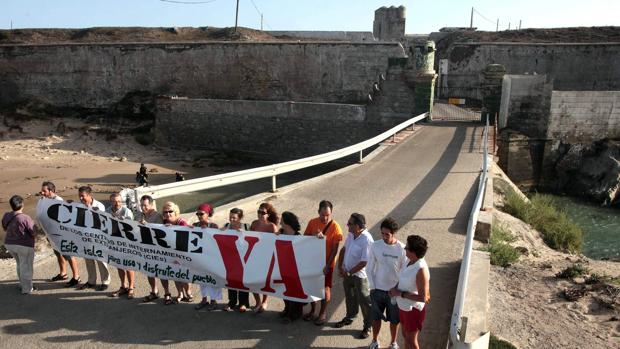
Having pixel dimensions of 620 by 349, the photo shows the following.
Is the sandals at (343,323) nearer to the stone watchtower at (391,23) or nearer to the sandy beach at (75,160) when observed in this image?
the sandy beach at (75,160)

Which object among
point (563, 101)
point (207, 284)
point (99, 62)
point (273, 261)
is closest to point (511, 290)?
point (273, 261)

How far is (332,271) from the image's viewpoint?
17.5 ft

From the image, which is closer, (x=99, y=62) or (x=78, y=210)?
(x=78, y=210)

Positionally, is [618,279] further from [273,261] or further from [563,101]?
[563,101]

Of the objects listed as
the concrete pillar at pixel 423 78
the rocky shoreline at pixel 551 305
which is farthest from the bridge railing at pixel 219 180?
the concrete pillar at pixel 423 78

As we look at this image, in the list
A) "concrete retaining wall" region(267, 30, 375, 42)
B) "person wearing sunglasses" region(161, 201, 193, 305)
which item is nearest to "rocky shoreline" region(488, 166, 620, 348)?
"person wearing sunglasses" region(161, 201, 193, 305)

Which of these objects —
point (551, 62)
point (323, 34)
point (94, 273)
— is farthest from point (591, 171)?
point (323, 34)

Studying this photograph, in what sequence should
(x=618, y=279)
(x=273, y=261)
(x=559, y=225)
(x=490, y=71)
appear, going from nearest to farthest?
(x=273, y=261) < (x=618, y=279) < (x=559, y=225) < (x=490, y=71)

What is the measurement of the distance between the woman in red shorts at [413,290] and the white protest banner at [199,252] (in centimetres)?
115

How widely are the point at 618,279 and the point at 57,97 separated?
1352 inches

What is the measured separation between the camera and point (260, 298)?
5.98 m

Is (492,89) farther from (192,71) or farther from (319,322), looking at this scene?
(192,71)

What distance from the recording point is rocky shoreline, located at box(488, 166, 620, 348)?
18.8 ft

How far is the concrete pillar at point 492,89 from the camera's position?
20109 millimetres
